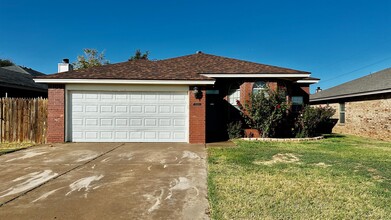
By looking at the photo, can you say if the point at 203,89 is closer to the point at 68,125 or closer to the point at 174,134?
the point at 174,134

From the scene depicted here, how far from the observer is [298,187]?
4672 millimetres

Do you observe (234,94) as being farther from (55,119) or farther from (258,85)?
(55,119)

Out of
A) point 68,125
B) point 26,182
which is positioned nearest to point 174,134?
point 68,125

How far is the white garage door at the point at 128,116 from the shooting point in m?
10.8

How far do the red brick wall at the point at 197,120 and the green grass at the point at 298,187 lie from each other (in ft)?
10.1

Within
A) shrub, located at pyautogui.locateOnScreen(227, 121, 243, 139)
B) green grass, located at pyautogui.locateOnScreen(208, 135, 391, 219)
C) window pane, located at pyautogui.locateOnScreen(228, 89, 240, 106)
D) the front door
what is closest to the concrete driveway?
green grass, located at pyautogui.locateOnScreen(208, 135, 391, 219)

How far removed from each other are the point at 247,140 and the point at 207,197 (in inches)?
295

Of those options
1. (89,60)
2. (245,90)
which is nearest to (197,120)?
(245,90)

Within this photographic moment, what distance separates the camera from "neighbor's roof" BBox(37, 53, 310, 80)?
1094 centimetres

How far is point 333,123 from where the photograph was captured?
714 inches

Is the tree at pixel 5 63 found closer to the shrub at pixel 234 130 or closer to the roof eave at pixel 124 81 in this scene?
the roof eave at pixel 124 81

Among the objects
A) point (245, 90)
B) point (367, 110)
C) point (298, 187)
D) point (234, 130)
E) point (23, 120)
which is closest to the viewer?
point (298, 187)

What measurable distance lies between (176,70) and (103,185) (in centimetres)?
817

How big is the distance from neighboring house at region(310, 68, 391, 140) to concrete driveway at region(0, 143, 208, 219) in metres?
10.9
